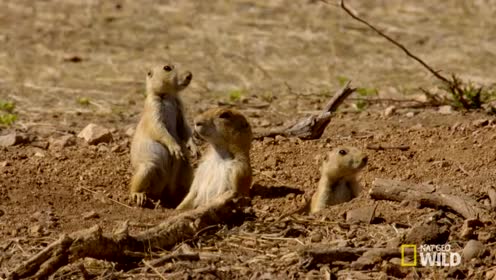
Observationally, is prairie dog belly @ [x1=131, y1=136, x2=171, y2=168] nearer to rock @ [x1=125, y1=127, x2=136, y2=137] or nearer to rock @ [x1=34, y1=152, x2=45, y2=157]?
rock @ [x1=34, y1=152, x2=45, y2=157]

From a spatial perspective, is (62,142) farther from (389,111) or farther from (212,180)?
(389,111)

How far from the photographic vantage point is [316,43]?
15.4 meters

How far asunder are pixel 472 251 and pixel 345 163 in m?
2.21

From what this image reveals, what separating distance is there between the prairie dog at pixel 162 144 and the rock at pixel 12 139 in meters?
1.27

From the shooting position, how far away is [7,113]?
40.2 feet

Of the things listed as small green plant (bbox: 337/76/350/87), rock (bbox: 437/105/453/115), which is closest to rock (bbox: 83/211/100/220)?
rock (bbox: 437/105/453/115)

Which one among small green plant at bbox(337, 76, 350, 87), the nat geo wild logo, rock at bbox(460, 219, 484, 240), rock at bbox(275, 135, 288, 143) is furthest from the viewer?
small green plant at bbox(337, 76, 350, 87)

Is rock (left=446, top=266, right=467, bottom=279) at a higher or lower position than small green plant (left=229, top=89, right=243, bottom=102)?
lower

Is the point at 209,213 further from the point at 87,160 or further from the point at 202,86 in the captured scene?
the point at 202,86

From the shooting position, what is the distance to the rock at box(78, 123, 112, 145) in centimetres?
1065

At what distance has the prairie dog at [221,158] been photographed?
352 inches

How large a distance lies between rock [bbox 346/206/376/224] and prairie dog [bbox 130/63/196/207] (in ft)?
7.41

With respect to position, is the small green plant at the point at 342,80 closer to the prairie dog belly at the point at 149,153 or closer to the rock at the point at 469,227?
the prairie dog belly at the point at 149,153

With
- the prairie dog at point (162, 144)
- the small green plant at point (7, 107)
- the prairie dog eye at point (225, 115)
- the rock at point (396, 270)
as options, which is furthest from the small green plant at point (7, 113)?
the rock at point (396, 270)
